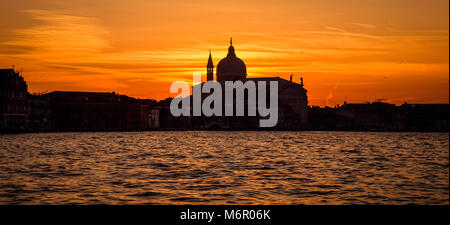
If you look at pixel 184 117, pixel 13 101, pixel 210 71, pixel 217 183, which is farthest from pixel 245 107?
pixel 217 183

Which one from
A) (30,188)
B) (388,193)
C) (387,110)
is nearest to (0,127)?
(30,188)

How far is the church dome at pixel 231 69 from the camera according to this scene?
13550 centimetres

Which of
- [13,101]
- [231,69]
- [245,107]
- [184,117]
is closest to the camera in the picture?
[13,101]

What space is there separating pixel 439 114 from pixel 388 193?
112 m

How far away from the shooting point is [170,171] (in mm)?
23828

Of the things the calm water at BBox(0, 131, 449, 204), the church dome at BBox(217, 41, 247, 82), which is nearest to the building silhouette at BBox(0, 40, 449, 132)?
the church dome at BBox(217, 41, 247, 82)

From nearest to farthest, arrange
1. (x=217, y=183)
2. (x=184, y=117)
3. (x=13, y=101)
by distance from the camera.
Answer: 1. (x=217, y=183)
2. (x=13, y=101)
3. (x=184, y=117)

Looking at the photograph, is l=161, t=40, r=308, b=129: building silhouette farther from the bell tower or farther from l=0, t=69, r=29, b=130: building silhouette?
l=0, t=69, r=29, b=130: building silhouette

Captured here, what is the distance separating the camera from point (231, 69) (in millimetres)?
135500

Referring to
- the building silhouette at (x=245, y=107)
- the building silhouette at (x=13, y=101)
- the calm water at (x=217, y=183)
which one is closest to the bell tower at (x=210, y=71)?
the building silhouette at (x=245, y=107)

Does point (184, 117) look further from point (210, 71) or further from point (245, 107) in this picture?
point (210, 71)

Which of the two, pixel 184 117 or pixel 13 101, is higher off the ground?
pixel 13 101

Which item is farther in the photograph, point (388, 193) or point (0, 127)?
point (0, 127)
